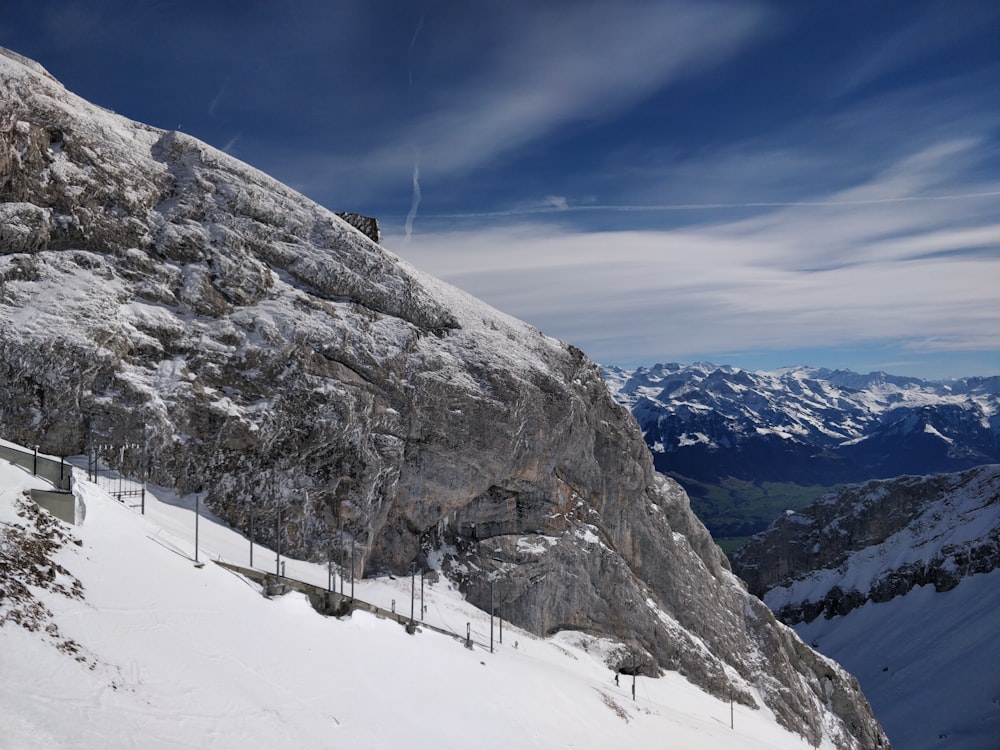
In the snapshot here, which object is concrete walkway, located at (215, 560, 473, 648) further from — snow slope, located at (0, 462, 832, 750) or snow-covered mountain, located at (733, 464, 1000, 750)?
snow-covered mountain, located at (733, 464, 1000, 750)

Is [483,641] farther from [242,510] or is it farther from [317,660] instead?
Answer: [317,660]

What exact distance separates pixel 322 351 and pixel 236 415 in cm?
908

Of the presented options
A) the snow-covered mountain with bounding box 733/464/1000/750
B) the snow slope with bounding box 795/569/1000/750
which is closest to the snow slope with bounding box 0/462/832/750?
the snow slope with bounding box 795/569/1000/750

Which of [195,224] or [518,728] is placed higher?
[195,224]

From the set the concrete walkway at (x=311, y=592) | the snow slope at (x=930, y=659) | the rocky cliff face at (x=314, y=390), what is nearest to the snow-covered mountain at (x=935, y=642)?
the snow slope at (x=930, y=659)

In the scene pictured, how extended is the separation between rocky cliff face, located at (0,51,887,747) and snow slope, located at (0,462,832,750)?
869 cm

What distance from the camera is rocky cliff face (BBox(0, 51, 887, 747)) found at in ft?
174

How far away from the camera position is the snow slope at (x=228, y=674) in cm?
1873

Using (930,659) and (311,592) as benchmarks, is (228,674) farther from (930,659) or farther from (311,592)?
(930,659)

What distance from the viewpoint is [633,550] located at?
77.2 m

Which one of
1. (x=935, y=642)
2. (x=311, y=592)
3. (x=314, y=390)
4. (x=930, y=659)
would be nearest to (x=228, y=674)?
(x=311, y=592)

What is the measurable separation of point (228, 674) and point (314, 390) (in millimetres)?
36715

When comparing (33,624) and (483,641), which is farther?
(483,641)

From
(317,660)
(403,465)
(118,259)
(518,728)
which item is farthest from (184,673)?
(118,259)
